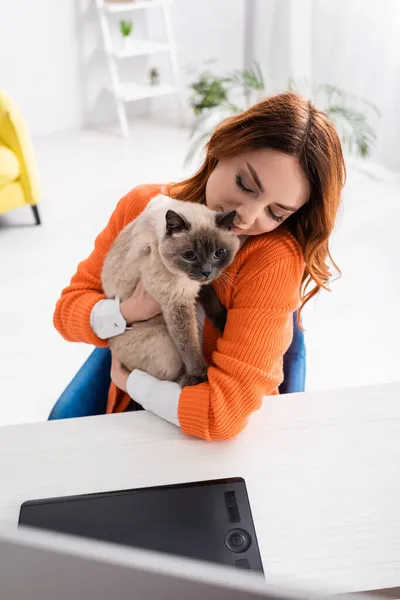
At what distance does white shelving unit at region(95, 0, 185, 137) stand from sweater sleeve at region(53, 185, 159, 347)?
3265 mm

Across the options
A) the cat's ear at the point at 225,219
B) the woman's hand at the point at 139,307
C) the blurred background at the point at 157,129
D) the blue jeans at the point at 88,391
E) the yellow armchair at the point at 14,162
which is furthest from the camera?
the yellow armchair at the point at 14,162

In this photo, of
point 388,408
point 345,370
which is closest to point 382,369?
point 345,370

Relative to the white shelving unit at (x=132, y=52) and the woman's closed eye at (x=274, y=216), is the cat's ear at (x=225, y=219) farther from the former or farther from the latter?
the white shelving unit at (x=132, y=52)

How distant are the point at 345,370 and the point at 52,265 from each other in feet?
5.68

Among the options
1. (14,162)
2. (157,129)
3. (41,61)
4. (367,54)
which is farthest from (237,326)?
(41,61)

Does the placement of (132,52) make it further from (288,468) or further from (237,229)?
(288,468)

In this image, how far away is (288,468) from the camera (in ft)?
2.81

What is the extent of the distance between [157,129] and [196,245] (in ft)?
12.6

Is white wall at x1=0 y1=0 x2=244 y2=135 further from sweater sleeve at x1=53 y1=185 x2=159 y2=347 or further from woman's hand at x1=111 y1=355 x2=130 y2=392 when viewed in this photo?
woman's hand at x1=111 y1=355 x2=130 y2=392

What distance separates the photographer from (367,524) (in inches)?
30.5

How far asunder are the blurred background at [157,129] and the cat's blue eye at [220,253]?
1217mm

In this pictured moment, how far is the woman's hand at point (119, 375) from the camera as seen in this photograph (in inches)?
45.4

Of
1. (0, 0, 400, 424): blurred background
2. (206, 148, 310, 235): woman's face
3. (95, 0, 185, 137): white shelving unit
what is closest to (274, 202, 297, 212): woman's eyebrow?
(206, 148, 310, 235): woman's face

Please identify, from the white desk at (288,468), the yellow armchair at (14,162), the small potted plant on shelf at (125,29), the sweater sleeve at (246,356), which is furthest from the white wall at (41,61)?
the white desk at (288,468)
